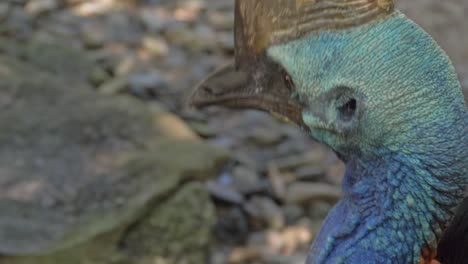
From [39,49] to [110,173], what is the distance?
145 centimetres

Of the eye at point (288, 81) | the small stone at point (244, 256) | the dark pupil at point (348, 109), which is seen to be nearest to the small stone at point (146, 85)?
the small stone at point (244, 256)

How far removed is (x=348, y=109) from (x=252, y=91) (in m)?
0.23

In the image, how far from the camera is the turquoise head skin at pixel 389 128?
4.78ft

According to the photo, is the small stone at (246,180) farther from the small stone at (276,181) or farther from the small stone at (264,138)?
the small stone at (264,138)

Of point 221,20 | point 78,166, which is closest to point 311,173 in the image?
point 78,166

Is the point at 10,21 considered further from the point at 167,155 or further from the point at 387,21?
the point at 387,21

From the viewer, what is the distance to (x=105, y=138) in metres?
3.44

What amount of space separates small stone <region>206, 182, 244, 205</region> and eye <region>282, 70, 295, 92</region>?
2.09 meters

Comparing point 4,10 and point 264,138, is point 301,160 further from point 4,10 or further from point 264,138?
point 4,10

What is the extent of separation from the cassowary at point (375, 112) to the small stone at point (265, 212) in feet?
6.85

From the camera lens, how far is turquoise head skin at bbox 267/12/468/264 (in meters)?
1.46

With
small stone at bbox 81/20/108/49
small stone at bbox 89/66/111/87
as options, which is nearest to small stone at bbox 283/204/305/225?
small stone at bbox 89/66/111/87

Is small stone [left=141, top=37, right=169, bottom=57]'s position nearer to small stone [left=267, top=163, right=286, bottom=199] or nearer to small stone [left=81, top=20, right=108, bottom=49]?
small stone [left=81, top=20, right=108, bottom=49]

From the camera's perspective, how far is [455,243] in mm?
1720
